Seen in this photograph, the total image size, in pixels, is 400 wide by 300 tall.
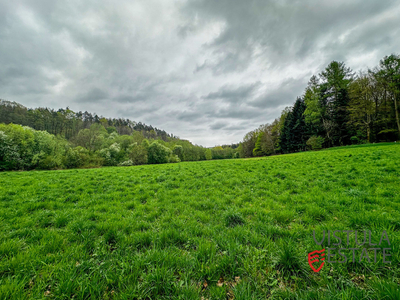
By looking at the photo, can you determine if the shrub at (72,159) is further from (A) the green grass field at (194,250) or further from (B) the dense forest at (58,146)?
(A) the green grass field at (194,250)

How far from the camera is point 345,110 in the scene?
35.6m

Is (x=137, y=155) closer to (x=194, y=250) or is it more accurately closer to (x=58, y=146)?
(x=58, y=146)

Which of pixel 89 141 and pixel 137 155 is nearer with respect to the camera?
pixel 137 155

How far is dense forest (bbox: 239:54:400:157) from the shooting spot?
29016 mm

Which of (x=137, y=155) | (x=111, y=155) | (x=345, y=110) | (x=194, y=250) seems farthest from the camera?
(x=137, y=155)

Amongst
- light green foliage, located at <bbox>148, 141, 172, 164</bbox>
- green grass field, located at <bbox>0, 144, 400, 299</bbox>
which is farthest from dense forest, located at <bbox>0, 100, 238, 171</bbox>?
green grass field, located at <bbox>0, 144, 400, 299</bbox>

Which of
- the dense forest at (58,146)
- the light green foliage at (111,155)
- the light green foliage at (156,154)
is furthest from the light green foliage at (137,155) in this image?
the light green foliage at (111,155)

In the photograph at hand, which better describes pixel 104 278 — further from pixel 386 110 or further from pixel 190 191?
pixel 386 110

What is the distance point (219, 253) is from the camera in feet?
9.77

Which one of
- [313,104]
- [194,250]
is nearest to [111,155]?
[194,250]

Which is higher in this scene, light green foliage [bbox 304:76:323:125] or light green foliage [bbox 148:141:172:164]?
light green foliage [bbox 304:76:323:125]

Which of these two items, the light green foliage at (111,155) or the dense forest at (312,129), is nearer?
the dense forest at (312,129)

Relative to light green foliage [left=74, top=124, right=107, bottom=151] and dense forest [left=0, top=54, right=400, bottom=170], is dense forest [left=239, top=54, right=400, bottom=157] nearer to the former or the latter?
dense forest [left=0, top=54, right=400, bottom=170]

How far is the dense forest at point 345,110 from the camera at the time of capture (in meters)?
29.0
